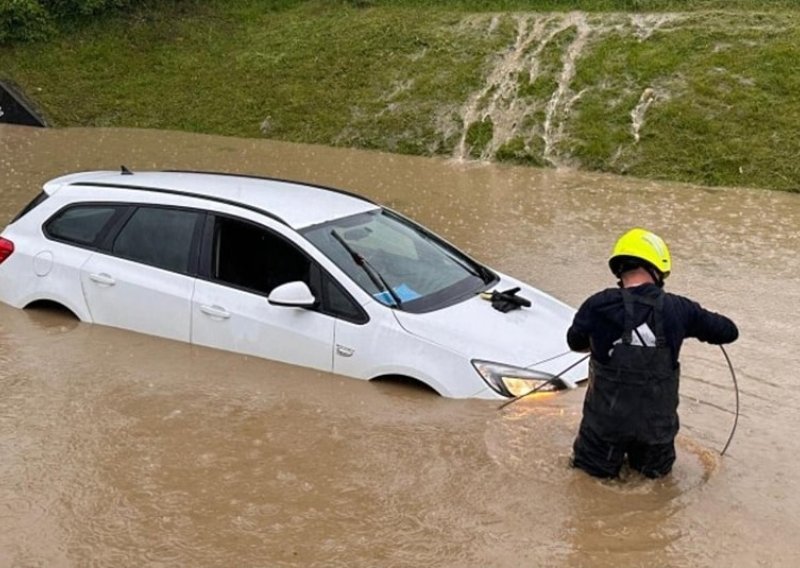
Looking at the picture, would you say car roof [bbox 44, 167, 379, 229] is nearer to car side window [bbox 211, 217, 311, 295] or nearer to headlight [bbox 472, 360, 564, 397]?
car side window [bbox 211, 217, 311, 295]

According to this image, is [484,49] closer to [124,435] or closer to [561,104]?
[561,104]

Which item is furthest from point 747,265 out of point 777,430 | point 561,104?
point 561,104

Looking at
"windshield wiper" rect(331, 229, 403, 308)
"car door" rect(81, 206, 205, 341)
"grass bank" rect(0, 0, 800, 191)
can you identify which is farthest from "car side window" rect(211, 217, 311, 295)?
"grass bank" rect(0, 0, 800, 191)

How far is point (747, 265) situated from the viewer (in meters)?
10.0

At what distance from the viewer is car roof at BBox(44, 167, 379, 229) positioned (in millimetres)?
6527

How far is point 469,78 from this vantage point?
19.4 m

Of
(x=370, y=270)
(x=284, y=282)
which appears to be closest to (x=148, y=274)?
(x=284, y=282)

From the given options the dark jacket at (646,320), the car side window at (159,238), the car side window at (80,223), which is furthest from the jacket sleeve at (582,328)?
the car side window at (80,223)

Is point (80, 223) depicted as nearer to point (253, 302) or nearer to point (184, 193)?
point (184, 193)

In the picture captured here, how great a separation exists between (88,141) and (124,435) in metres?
14.7

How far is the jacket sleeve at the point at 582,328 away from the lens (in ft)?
15.0

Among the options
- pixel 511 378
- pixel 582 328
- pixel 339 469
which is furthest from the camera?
pixel 511 378

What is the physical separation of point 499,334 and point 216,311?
1.90 meters

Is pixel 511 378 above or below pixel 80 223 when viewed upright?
below
